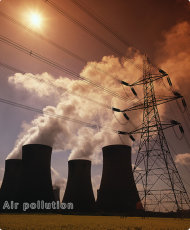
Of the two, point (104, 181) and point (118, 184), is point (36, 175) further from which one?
point (118, 184)

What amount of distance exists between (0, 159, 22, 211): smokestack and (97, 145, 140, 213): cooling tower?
9243mm

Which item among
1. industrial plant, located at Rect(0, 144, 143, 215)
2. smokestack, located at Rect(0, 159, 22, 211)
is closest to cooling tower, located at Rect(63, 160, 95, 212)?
industrial plant, located at Rect(0, 144, 143, 215)

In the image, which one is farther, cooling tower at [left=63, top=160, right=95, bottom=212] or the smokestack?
cooling tower at [left=63, top=160, right=95, bottom=212]

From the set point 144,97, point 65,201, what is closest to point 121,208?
point 65,201

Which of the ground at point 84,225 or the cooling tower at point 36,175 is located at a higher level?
the cooling tower at point 36,175

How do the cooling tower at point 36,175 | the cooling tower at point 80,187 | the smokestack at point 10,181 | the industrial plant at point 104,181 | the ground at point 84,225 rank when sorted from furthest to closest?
the cooling tower at point 80,187
the smokestack at point 10,181
the industrial plant at point 104,181
the cooling tower at point 36,175
the ground at point 84,225

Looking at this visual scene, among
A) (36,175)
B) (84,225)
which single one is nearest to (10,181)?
(36,175)

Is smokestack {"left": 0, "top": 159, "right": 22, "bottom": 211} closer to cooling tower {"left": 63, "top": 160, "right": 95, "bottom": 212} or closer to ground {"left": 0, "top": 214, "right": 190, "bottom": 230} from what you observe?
cooling tower {"left": 63, "top": 160, "right": 95, "bottom": 212}

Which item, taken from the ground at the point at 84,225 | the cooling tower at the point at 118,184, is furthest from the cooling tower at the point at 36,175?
the ground at the point at 84,225

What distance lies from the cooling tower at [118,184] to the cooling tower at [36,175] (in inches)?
213

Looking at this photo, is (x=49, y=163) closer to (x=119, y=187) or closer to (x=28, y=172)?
(x=28, y=172)

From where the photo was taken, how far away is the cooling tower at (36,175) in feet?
66.1

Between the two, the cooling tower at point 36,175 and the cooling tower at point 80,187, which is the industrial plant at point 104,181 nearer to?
the cooling tower at point 36,175

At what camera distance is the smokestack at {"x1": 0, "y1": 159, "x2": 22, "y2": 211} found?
23.6 m
